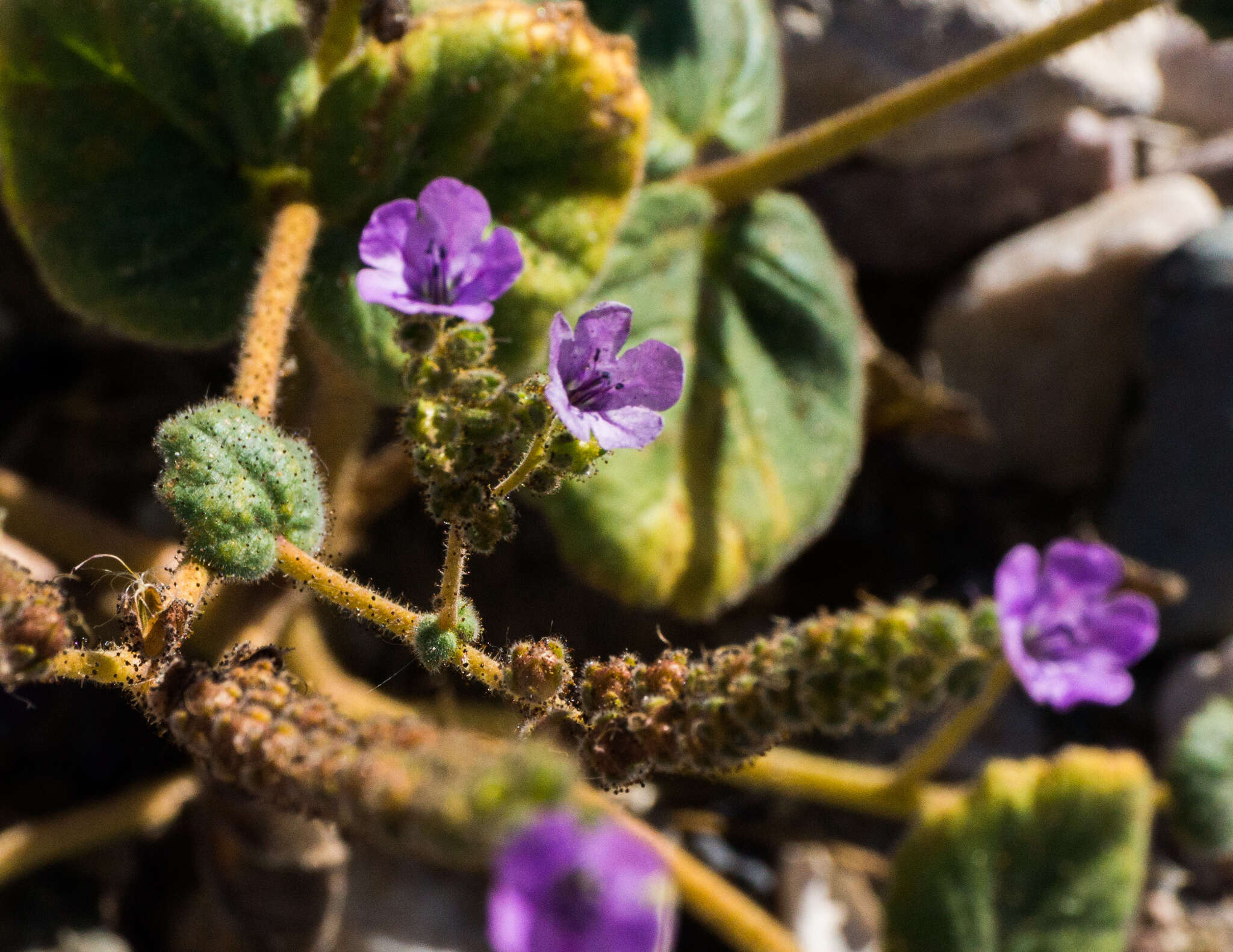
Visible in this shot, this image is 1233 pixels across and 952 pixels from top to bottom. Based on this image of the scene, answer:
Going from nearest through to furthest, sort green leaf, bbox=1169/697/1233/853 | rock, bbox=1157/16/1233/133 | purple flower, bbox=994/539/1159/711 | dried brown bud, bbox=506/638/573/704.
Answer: dried brown bud, bbox=506/638/573/704, purple flower, bbox=994/539/1159/711, green leaf, bbox=1169/697/1233/853, rock, bbox=1157/16/1233/133

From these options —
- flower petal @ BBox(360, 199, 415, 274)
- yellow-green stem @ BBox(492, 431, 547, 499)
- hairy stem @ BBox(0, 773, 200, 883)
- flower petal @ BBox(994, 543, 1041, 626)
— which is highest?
flower petal @ BBox(360, 199, 415, 274)

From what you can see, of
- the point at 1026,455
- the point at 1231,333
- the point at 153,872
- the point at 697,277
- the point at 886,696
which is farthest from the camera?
the point at 1026,455

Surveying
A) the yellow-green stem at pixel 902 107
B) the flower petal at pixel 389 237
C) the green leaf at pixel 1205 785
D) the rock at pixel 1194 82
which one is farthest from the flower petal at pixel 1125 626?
the rock at pixel 1194 82

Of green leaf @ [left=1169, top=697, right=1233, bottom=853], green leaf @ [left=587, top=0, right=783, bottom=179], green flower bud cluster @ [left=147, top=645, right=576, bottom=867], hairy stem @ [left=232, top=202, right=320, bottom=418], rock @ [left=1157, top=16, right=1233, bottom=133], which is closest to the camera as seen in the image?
green flower bud cluster @ [left=147, top=645, right=576, bottom=867]

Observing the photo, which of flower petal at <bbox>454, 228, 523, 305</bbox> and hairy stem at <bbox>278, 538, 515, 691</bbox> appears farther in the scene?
flower petal at <bbox>454, 228, 523, 305</bbox>

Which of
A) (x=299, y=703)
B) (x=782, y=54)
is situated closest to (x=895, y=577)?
(x=782, y=54)

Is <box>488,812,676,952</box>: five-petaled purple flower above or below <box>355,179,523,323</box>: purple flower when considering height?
below

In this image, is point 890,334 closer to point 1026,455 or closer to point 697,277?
point 1026,455

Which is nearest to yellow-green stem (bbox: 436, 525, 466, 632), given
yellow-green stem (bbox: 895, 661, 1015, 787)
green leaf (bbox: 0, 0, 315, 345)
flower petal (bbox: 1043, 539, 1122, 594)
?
green leaf (bbox: 0, 0, 315, 345)

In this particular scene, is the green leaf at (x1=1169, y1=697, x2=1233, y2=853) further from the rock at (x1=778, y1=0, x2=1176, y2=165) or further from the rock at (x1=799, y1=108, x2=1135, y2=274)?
the rock at (x1=778, y1=0, x2=1176, y2=165)
